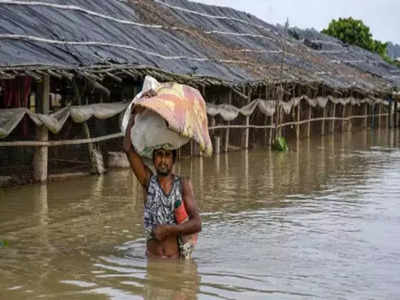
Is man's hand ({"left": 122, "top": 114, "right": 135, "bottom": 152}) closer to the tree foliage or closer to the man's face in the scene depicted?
the man's face

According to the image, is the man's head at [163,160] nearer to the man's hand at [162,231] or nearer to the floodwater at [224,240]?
the man's hand at [162,231]

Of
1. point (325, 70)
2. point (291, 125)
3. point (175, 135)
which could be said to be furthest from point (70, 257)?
point (325, 70)

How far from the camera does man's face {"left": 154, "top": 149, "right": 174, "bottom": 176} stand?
5969 millimetres

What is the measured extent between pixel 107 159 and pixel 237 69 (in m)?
5.44

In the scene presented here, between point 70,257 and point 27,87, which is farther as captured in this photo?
point 27,87

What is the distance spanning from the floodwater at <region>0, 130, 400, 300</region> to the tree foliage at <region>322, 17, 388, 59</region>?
31.5 metres

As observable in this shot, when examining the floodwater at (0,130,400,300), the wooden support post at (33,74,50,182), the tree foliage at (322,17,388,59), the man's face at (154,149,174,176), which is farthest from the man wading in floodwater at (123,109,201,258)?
the tree foliage at (322,17,388,59)

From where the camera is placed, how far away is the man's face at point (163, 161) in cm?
597

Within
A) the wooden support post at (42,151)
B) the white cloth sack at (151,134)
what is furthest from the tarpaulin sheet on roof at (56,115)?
the white cloth sack at (151,134)

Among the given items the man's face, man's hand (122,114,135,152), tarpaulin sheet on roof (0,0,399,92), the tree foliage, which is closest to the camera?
the man's face

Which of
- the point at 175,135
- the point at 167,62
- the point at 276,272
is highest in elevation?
the point at 167,62

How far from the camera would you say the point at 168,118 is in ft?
19.0

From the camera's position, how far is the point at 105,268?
6.54 metres

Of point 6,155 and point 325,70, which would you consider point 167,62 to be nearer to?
point 6,155
